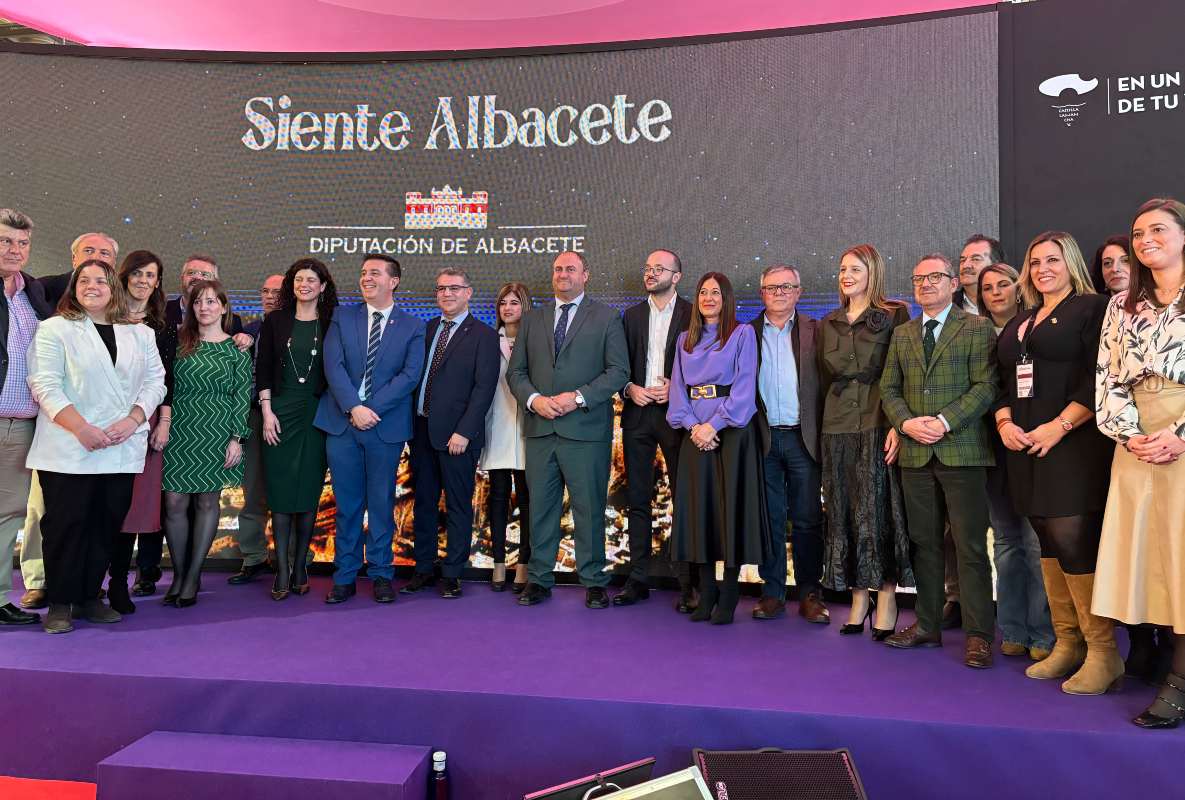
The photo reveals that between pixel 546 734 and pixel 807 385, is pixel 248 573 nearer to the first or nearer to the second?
pixel 546 734

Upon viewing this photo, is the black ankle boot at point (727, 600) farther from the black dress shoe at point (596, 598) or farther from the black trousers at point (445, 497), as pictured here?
the black trousers at point (445, 497)

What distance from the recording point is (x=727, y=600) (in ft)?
12.0

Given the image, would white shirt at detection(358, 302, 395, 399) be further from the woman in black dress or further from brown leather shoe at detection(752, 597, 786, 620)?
the woman in black dress

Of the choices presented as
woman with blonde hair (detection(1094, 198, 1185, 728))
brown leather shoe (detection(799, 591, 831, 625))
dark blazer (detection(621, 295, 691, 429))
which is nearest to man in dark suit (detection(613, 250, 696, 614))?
dark blazer (detection(621, 295, 691, 429))

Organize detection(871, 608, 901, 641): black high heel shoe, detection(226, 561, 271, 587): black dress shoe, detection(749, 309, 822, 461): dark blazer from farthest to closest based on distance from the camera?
detection(226, 561, 271, 587): black dress shoe
detection(749, 309, 822, 461): dark blazer
detection(871, 608, 901, 641): black high heel shoe

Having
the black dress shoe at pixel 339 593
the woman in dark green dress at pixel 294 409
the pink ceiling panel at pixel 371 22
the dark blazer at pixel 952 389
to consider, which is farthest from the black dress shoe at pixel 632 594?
the pink ceiling panel at pixel 371 22

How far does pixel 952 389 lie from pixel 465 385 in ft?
7.21

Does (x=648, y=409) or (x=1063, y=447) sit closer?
(x=1063, y=447)

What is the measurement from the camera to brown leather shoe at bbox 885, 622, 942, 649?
3260 mm

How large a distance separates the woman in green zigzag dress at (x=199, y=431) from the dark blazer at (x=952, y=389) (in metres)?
2.93

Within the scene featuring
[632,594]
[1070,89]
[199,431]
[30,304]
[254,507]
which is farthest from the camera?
[254,507]

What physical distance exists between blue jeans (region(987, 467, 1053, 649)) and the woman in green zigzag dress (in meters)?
3.33

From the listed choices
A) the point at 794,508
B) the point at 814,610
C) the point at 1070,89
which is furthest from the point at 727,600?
the point at 1070,89

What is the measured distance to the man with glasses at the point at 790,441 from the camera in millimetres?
3736
